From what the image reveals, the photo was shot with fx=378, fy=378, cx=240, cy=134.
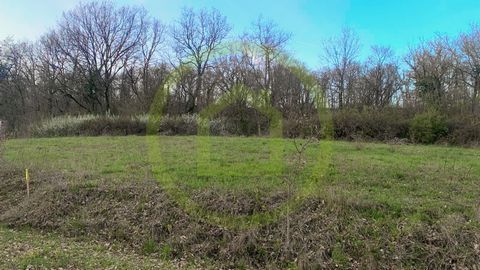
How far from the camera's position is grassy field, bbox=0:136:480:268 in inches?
234

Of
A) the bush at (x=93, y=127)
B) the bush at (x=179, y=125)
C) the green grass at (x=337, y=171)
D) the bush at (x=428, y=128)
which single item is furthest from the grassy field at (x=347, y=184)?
the bush at (x=93, y=127)

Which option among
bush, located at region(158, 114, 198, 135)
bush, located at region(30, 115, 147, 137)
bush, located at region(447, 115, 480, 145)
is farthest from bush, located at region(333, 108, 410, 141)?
bush, located at region(30, 115, 147, 137)

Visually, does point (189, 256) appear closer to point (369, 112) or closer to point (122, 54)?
point (369, 112)

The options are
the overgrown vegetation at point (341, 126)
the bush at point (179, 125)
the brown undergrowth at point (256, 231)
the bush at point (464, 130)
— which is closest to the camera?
the brown undergrowth at point (256, 231)

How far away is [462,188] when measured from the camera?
7.53 metres

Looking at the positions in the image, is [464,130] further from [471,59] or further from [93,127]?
[93,127]

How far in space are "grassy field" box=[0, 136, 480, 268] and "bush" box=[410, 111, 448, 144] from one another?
683cm

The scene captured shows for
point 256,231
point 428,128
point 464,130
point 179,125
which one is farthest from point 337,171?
point 179,125

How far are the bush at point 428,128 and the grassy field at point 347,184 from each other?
683 centimetres

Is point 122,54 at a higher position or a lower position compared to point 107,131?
higher

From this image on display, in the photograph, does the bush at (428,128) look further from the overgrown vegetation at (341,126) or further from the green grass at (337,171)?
the green grass at (337,171)

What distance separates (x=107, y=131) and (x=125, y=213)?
67.5 feet

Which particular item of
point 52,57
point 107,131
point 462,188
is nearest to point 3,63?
point 52,57

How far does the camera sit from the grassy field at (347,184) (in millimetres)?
5945
